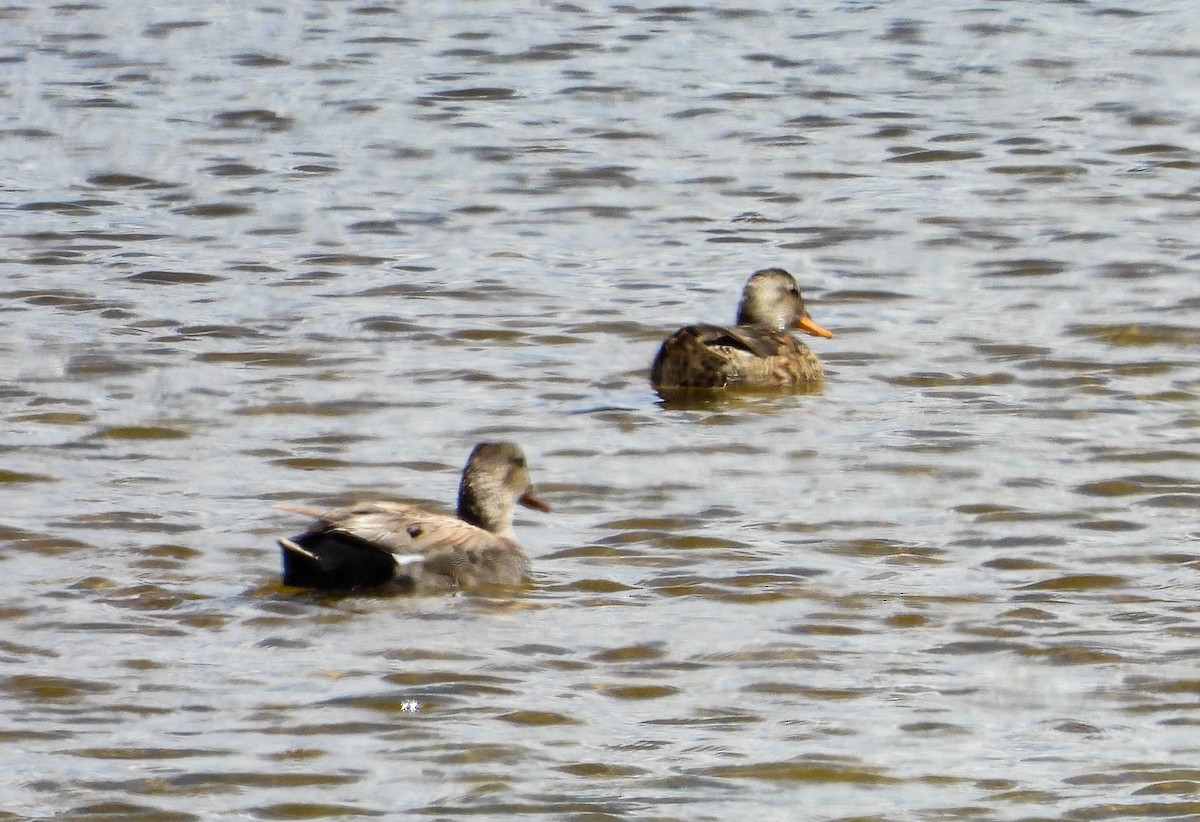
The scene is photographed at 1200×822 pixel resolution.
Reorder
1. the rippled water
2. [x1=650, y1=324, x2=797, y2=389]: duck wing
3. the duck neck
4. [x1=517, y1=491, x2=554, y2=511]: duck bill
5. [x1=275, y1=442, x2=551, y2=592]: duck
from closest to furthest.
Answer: the rippled water
[x1=275, y1=442, x2=551, y2=592]: duck
the duck neck
[x1=517, y1=491, x2=554, y2=511]: duck bill
[x1=650, y1=324, x2=797, y2=389]: duck wing

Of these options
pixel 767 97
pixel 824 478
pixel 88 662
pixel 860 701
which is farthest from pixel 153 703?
pixel 767 97

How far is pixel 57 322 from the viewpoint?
12859mm

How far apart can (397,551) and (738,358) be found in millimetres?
3972

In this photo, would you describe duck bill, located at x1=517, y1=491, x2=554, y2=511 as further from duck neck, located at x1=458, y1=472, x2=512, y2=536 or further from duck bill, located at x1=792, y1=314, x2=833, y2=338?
duck bill, located at x1=792, y1=314, x2=833, y2=338

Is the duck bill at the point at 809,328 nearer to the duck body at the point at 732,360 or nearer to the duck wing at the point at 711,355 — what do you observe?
the duck body at the point at 732,360

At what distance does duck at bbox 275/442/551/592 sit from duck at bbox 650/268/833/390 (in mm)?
3014

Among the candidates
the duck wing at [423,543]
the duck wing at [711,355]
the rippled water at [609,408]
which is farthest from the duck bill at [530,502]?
the duck wing at [711,355]

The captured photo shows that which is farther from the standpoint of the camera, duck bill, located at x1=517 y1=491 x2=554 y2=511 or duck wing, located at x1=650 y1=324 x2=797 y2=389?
duck wing, located at x1=650 y1=324 x2=797 y2=389

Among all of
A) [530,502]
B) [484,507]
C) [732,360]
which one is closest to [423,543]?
[484,507]

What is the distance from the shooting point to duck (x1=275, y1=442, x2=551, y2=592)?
8789 mm

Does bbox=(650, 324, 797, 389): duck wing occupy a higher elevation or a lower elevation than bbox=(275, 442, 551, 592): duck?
higher

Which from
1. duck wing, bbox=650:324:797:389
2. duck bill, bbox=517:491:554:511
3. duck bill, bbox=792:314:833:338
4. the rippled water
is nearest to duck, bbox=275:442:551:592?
the rippled water

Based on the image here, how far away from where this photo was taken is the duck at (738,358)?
12.3 m

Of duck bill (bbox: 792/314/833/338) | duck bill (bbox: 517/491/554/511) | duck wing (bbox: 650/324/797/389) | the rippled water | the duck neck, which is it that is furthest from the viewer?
duck bill (bbox: 792/314/833/338)
